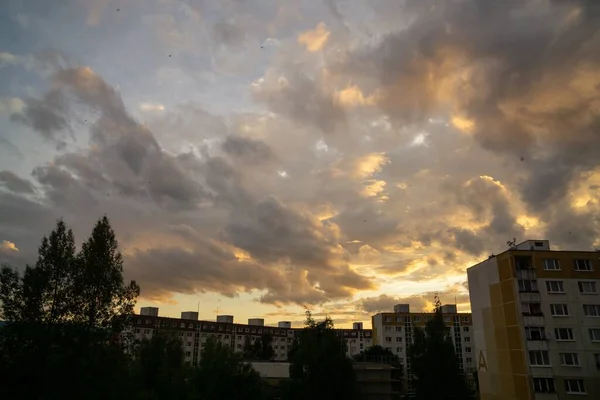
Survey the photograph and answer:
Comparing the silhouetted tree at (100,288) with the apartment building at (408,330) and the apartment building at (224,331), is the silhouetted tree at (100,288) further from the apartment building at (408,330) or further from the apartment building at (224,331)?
the apartment building at (408,330)

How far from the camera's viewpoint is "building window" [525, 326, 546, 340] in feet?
157

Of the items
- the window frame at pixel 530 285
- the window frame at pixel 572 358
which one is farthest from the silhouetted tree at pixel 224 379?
the window frame at pixel 572 358

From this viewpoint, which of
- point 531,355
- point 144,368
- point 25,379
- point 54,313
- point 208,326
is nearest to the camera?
point 25,379

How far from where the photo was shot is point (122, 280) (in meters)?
33.0

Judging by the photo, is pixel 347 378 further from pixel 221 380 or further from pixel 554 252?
pixel 554 252

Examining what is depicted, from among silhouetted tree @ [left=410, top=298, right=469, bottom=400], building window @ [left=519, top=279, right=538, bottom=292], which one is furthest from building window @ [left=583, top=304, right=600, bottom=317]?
silhouetted tree @ [left=410, top=298, right=469, bottom=400]

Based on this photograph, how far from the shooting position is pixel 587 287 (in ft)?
162

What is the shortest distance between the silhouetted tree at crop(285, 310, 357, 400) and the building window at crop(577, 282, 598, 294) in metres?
28.7

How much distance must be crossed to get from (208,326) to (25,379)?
126347 mm

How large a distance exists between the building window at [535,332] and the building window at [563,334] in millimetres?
1332

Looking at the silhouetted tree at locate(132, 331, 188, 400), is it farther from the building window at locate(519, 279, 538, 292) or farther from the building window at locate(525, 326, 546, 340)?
the building window at locate(519, 279, 538, 292)

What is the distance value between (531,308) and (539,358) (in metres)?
5.29

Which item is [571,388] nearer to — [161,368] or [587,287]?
[587,287]

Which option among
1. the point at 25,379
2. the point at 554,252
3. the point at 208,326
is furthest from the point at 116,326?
the point at 208,326
